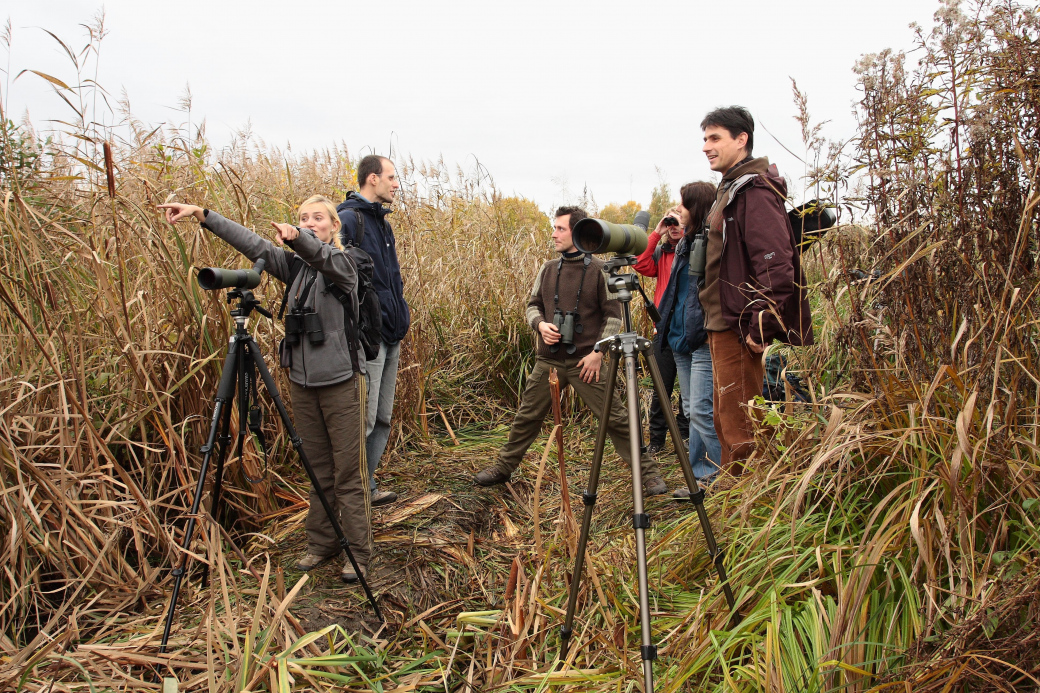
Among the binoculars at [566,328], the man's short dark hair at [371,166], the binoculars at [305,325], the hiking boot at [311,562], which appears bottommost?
the hiking boot at [311,562]

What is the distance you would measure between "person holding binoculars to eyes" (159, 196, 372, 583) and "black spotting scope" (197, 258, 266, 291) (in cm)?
39

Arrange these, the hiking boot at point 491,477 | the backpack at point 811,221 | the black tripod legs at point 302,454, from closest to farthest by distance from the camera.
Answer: the backpack at point 811,221 < the black tripod legs at point 302,454 < the hiking boot at point 491,477

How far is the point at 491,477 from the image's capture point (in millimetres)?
4258

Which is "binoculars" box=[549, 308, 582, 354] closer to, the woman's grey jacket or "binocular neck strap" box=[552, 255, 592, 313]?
"binocular neck strap" box=[552, 255, 592, 313]

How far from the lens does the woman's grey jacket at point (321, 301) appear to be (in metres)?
2.99

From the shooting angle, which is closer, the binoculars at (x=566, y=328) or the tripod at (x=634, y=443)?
the tripod at (x=634, y=443)

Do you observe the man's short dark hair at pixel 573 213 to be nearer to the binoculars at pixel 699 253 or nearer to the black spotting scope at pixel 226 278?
the binoculars at pixel 699 253

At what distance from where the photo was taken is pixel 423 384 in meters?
5.14

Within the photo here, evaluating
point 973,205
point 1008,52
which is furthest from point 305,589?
point 1008,52

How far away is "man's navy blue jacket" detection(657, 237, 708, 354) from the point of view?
11.9 ft

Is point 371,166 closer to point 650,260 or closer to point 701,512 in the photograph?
point 650,260

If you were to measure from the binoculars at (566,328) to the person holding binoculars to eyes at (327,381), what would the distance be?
137 cm

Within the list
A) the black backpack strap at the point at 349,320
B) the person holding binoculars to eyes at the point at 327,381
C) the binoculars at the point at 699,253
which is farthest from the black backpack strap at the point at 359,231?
the binoculars at the point at 699,253

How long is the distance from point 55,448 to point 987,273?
12.3 ft
